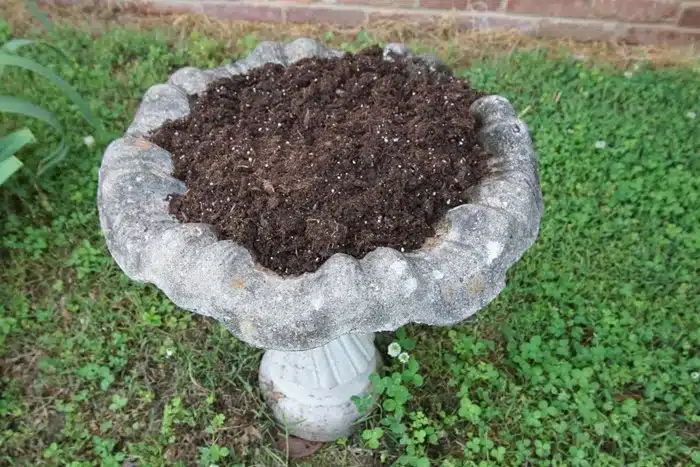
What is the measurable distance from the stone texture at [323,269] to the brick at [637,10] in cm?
210

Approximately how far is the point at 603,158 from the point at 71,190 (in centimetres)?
225

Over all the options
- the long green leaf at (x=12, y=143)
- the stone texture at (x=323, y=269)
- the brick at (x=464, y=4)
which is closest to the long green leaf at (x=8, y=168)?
the long green leaf at (x=12, y=143)

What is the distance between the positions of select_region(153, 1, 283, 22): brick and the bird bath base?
2045mm

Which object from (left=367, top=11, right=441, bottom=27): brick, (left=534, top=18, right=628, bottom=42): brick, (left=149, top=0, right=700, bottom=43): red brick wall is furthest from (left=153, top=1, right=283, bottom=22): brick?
(left=534, top=18, right=628, bottom=42): brick

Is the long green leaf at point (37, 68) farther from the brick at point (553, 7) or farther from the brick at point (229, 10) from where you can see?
the brick at point (553, 7)

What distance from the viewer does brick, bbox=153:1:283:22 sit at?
3356 millimetres

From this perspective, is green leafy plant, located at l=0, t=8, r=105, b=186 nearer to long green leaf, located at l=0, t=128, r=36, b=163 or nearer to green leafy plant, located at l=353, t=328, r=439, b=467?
long green leaf, located at l=0, t=128, r=36, b=163

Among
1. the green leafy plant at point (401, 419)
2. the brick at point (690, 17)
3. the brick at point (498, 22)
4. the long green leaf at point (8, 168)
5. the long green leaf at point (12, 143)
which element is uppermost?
the brick at point (690, 17)

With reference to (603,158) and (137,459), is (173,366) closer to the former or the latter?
(137,459)

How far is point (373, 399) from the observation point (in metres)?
2.00

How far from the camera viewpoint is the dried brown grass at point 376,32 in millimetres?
3211

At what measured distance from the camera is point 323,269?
4.07 feet

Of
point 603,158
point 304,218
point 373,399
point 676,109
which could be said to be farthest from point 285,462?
point 676,109

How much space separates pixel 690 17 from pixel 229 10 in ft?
7.72
